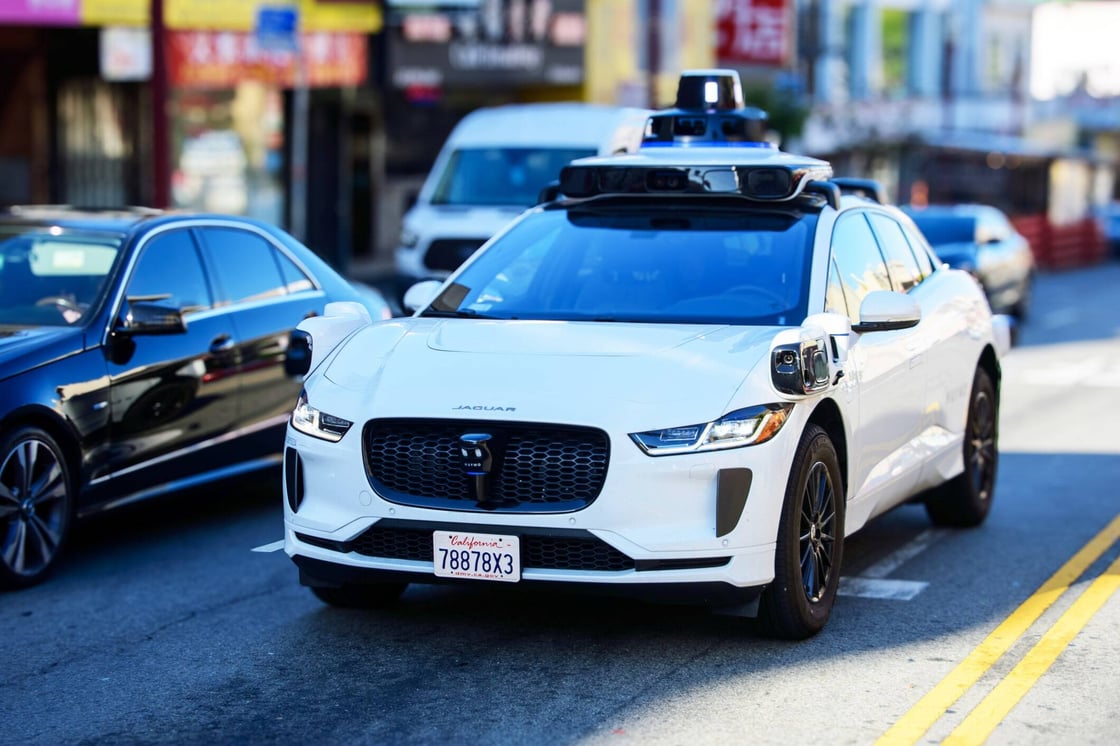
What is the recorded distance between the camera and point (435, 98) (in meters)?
28.7

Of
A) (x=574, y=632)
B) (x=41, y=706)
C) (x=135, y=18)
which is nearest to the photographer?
(x=41, y=706)

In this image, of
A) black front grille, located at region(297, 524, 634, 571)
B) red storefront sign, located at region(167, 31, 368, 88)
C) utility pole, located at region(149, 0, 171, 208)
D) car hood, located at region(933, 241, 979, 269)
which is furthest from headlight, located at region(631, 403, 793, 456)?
red storefront sign, located at region(167, 31, 368, 88)

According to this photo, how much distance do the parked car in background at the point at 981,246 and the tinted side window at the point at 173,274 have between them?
486 inches

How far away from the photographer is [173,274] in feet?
29.2

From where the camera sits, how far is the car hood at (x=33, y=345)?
25.0 feet

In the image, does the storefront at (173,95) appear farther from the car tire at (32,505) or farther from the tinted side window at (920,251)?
the car tire at (32,505)

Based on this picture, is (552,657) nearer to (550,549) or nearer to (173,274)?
(550,549)

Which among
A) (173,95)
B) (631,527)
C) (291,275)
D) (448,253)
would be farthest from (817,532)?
(173,95)

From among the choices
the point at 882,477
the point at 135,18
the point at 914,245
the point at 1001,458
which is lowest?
the point at 1001,458

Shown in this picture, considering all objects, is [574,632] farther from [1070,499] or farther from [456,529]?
[1070,499]

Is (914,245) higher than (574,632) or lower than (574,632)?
higher

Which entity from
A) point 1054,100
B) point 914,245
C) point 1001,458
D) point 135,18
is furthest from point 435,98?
point 1054,100

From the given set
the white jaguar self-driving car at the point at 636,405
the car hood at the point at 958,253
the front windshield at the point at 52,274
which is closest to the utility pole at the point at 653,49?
the car hood at the point at 958,253

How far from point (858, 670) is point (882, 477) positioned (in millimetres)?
1400
